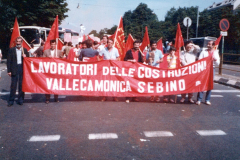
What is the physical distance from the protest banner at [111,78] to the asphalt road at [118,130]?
0.42m

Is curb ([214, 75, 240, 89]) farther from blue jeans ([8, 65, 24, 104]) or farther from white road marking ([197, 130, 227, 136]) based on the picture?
blue jeans ([8, 65, 24, 104])

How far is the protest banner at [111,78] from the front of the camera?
760 cm

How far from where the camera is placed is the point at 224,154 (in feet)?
14.2

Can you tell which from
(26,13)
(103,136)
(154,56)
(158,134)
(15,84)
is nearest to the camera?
(103,136)

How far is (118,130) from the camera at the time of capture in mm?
5465

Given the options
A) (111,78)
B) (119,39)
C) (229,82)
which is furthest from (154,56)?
(229,82)

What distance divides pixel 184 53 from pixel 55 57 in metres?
3.88

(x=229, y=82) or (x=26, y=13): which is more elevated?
(x=26, y=13)

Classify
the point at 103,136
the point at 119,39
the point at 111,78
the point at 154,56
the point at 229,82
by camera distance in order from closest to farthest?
the point at 103,136 → the point at 111,78 → the point at 154,56 → the point at 119,39 → the point at 229,82

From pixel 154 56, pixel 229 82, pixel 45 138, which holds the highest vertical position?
pixel 154 56

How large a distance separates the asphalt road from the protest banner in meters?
0.42

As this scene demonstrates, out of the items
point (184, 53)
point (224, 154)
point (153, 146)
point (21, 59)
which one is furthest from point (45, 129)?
point (184, 53)

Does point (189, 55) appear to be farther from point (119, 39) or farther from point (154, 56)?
point (119, 39)

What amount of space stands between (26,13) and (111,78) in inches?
1024
